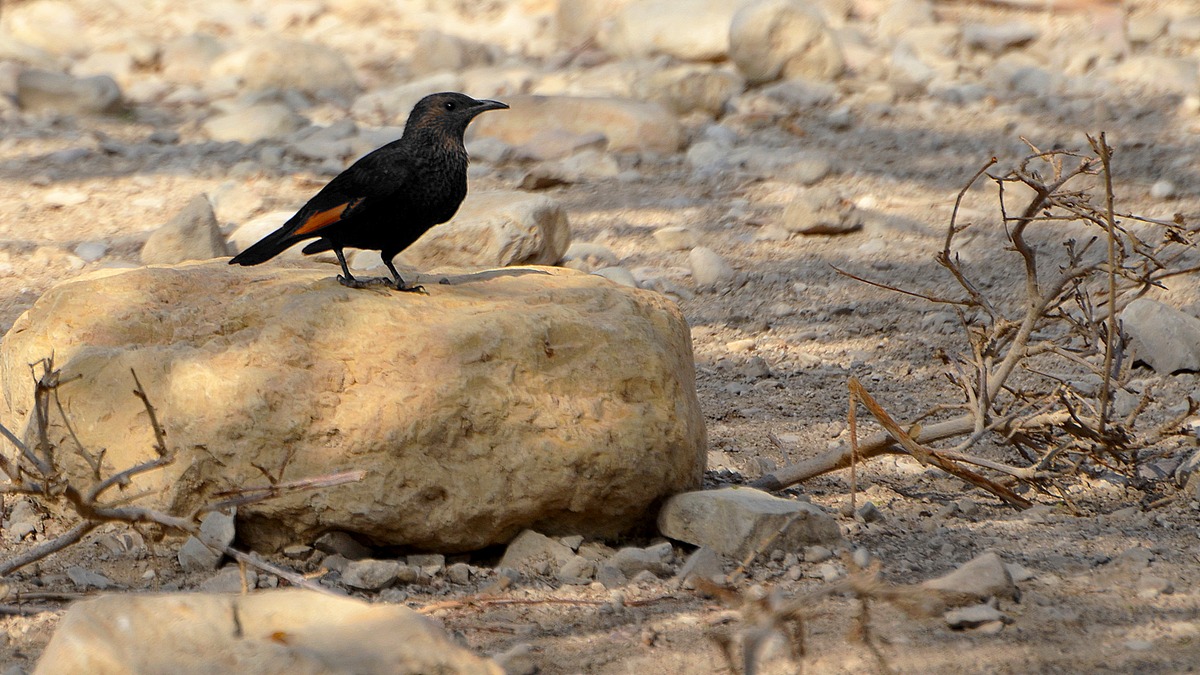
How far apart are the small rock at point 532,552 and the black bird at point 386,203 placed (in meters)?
0.85

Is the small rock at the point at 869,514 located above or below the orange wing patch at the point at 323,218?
below

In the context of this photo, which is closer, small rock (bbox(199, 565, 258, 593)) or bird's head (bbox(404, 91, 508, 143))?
small rock (bbox(199, 565, 258, 593))

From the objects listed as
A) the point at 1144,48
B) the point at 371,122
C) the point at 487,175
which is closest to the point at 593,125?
the point at 487,175

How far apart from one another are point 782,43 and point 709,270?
3126 mm

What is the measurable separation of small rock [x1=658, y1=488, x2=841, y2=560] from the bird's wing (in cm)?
128

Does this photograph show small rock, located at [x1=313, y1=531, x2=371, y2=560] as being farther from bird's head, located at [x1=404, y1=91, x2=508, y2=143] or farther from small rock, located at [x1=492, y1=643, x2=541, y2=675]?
bird's head, located at [x1=404, y1=91, x2=508, y2=143]

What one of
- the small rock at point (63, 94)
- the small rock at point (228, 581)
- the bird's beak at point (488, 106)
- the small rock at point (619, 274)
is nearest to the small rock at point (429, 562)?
the small rock at point (228, 581)

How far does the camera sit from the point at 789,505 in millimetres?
3350

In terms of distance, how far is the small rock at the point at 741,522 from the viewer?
325 cm

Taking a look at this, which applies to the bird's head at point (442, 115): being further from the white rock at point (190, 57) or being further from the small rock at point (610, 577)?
the white rock at point (190, 57)

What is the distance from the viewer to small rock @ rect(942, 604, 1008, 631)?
279cm

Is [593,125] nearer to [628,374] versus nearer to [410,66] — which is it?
[410,66]

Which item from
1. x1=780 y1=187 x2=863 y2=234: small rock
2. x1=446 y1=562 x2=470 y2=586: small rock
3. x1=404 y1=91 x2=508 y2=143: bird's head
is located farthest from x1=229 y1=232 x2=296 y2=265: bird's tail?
x1=780 y1=187 x2=863 y2=234: small rock

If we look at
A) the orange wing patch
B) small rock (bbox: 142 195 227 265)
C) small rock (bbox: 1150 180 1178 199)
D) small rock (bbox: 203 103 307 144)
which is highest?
the orange wing patch
